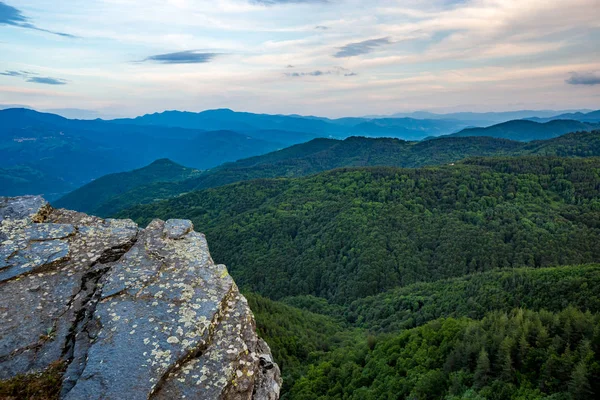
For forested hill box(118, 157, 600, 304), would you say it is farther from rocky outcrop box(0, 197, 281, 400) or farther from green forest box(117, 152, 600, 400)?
rocky outcrop box(0, 197, 281, 400)

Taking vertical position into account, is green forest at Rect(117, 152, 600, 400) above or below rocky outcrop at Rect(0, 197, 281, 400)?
below

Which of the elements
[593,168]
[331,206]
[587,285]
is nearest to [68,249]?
[587,285]

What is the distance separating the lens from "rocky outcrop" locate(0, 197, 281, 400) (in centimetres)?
1100

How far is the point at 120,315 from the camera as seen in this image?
12516 millimetres

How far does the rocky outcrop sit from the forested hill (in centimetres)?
12187

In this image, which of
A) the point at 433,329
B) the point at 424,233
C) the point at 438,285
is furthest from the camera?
the point at 424,233

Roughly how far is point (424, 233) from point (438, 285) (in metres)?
54.4

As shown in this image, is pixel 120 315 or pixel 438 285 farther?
pixel 438 285

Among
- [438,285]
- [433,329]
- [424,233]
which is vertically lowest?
[438,285]

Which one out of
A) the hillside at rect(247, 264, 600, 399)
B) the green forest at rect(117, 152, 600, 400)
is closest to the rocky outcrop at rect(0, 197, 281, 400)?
the green forest at rect(117, 152, 600, 400)

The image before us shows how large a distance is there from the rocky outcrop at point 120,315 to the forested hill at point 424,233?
122m

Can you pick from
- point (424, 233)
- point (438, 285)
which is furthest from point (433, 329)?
point (424, 233)

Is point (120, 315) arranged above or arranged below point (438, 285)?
above

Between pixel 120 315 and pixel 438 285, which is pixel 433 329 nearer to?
pixel 120 315
